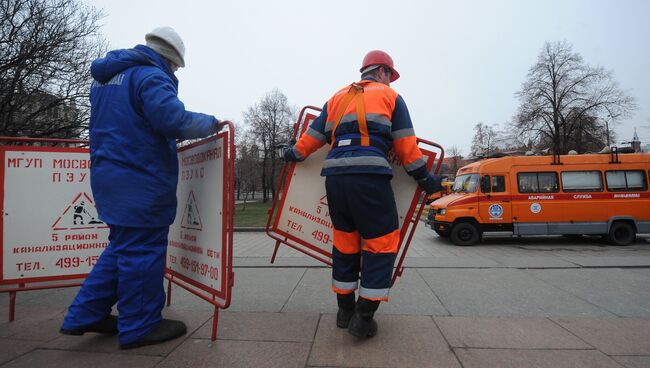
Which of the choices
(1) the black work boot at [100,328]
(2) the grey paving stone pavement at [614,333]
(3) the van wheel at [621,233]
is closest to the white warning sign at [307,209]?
(1) the black work boot at [100,328]

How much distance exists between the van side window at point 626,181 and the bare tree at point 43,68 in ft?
66.8

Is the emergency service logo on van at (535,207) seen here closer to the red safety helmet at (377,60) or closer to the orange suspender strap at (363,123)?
the red safety helmet at (377,60)

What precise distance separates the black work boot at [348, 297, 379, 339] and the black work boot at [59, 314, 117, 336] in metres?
1.64

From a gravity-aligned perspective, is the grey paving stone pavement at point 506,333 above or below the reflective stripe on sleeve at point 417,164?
below

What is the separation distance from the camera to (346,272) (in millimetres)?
2447

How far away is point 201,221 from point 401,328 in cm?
171

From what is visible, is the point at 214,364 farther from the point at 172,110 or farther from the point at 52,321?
the point at 52,321

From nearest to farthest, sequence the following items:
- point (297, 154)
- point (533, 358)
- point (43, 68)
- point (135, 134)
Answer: point (533, 358)
point (135, 134)
point (297, 154)
point (43, 68)

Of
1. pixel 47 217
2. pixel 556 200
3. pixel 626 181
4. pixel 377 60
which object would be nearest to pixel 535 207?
pixel 556 200

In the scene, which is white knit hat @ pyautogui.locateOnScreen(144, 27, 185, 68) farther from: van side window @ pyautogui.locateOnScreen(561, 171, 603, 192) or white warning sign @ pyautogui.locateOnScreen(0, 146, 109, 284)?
van side window @ pyautogui.locateOnScreen(561, 171, 603, 192)

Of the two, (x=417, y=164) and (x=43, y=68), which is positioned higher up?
(x=43, y=68)

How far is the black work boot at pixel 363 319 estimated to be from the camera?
88.9 inches

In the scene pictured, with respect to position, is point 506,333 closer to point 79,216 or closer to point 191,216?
point 191,216

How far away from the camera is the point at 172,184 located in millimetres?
2338
